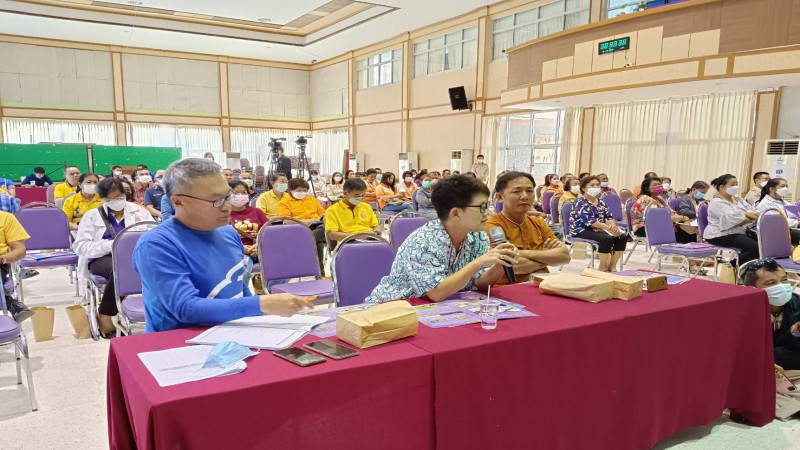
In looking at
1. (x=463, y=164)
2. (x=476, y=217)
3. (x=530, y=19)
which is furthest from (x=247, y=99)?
(x=476, y=217)

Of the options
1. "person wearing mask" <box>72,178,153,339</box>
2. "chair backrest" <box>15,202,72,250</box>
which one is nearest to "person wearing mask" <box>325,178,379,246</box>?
"person wearing mask" <box>72,178,153,339</box>

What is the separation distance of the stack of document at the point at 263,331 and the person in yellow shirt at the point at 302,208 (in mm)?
3981

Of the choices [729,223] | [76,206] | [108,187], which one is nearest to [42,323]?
[108,187]

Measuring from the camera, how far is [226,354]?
1.45 m

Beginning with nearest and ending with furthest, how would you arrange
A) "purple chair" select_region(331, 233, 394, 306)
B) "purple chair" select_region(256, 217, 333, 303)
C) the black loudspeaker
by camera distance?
1. "purple chair" select_region(331, 233, 394, 306)
2. "purple chair" select_region(256, 217, 333, 303)
3. the black loudspeaker

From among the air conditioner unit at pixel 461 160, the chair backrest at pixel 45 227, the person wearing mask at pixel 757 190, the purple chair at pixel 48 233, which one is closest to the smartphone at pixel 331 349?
the purple chair at pixel 48 233

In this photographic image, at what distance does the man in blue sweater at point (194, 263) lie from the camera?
176 centimetres

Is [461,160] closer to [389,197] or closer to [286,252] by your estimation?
[389,197]

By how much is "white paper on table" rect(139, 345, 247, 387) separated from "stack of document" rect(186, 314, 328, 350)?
3.6 inches

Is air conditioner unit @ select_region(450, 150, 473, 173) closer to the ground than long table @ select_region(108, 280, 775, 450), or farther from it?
farther from it

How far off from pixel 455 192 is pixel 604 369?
94cm

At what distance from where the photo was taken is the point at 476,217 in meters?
2.28

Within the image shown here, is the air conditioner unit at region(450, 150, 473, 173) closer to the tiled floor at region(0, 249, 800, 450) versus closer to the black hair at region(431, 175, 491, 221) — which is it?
the tiled floor at region(0, 249, 800, 450)

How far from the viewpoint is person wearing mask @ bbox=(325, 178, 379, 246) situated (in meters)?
4.97
